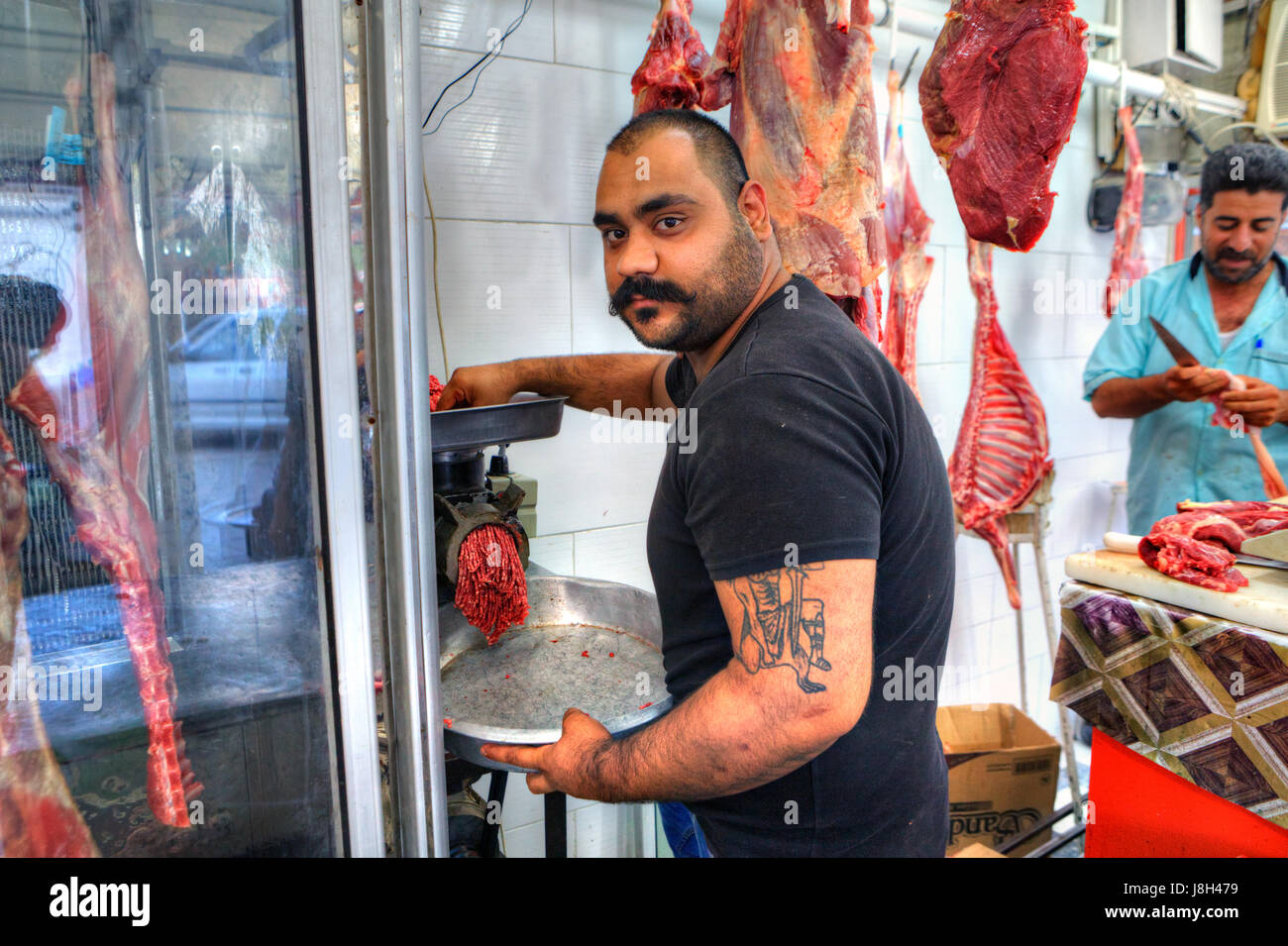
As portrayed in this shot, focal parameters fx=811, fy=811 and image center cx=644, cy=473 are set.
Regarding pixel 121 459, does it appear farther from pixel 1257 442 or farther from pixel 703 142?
pixel 1257 442

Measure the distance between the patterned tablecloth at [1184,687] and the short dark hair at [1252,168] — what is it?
5.69 feet

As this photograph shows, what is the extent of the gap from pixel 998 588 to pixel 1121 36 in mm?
2357

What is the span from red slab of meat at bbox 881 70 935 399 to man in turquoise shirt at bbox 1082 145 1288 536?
769mm

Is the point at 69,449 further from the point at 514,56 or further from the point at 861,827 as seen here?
the point at 514,56

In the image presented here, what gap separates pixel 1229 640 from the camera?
1.37m

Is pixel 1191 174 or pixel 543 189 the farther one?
pixel 1191 174

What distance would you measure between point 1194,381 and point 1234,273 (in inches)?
19.4

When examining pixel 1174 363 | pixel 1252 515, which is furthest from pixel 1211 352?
pixel 1252 515

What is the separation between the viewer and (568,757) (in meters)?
1.18

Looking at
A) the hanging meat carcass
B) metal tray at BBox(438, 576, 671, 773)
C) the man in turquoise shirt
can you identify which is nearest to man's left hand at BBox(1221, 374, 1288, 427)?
the man in turquoise shirt

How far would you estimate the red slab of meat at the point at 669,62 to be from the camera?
182 cm

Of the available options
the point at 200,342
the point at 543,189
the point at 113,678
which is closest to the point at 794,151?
the point at 543,189

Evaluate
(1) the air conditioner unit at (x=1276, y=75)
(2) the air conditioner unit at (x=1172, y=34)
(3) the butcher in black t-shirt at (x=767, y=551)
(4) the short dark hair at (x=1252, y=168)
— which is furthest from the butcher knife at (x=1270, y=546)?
(1) the air conditioner unit at (x=1276, y=75)

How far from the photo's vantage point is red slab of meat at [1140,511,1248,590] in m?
1.45
